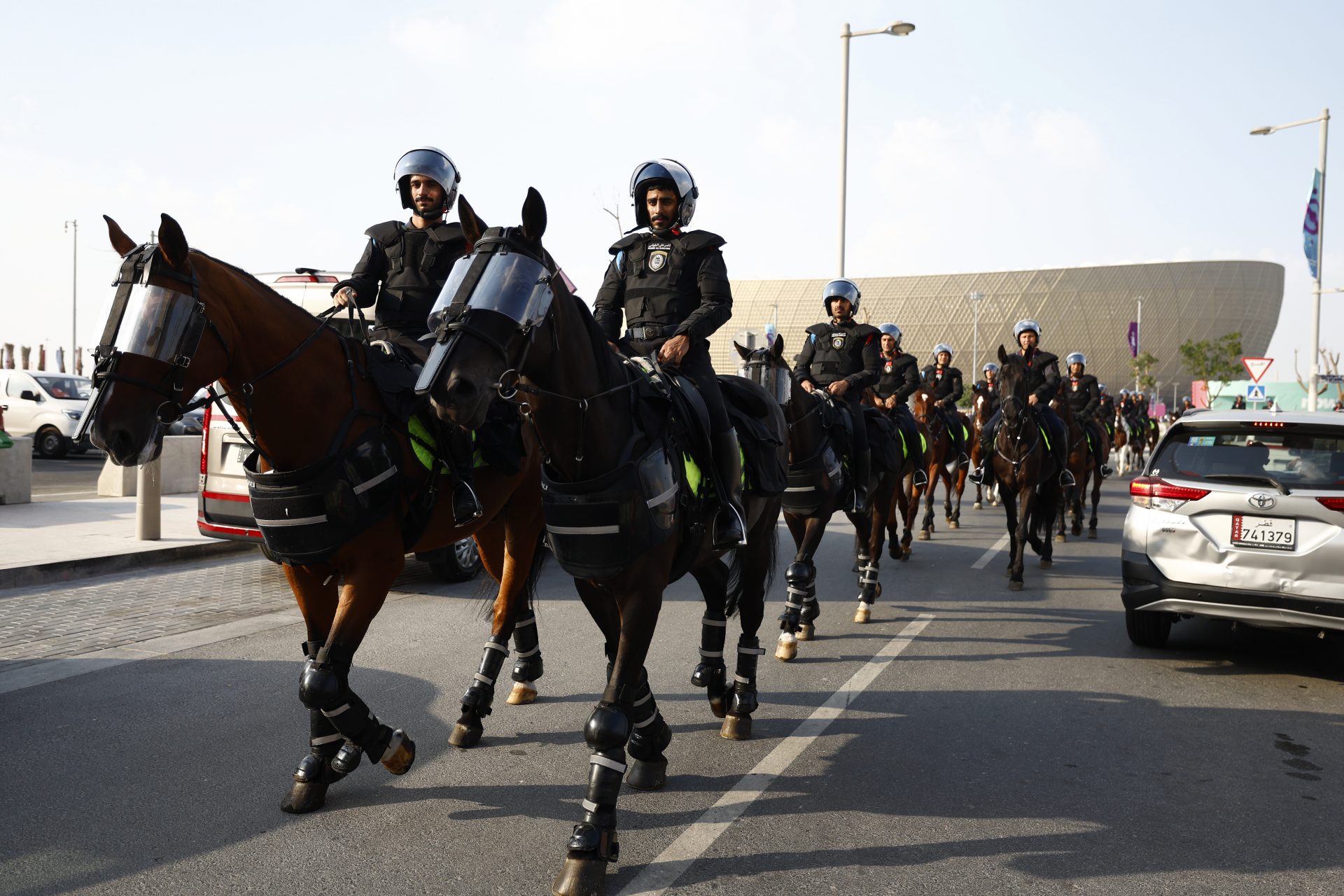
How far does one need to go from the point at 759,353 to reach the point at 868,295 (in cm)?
10474

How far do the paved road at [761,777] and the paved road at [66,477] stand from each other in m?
10.0

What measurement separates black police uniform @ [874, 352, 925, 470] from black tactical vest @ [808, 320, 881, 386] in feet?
8.06

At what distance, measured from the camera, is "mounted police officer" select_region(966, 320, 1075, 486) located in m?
11.8

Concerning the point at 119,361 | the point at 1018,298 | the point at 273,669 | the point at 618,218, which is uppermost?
the point at 1018,298

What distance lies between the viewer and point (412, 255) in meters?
5.66

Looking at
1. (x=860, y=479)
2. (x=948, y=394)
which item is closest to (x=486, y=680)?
(x=860, y=479)

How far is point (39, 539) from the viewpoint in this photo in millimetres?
11391

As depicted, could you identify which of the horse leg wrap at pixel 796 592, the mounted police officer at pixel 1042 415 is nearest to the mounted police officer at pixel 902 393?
the mounted police officer at pixel 1042 415

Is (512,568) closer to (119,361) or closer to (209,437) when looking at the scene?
(119,361)

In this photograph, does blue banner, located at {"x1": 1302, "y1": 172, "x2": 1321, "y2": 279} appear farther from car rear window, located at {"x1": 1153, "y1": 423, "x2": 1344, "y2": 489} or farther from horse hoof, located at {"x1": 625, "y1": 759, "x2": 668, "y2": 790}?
horse hoof, located at {"x1": 625, "y1": 759, "x2": 668, "y2": 790}

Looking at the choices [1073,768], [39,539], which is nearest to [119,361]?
[1073,768]

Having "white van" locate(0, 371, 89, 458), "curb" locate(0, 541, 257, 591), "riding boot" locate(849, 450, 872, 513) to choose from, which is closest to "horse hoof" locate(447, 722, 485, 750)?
"riding boot" locate(849, 450, 872, 513)

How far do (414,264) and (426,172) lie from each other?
522 mm

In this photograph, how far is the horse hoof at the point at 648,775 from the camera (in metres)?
4.67
